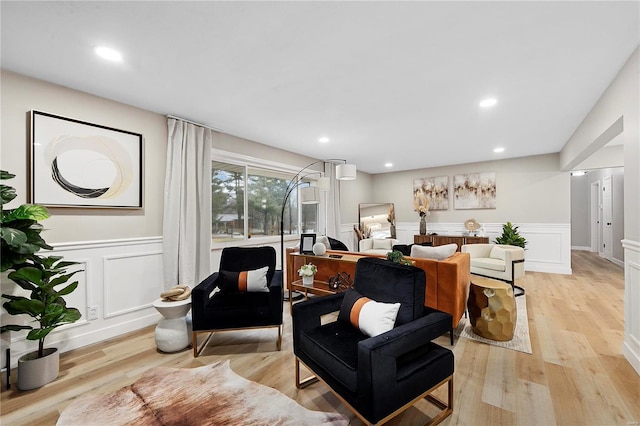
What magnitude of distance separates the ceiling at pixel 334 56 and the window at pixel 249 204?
2.80ft

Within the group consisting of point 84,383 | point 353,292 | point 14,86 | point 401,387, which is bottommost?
point 84,383

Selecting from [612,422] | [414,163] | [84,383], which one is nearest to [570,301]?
[612,422]

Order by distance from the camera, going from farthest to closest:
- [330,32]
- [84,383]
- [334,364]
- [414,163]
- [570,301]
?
[414,163], [570,301], [84,383], [330,32], [334,364]

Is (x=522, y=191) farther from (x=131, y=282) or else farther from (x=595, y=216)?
(x=131, y=282)

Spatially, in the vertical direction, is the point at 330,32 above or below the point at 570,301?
above

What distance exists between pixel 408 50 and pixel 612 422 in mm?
2645

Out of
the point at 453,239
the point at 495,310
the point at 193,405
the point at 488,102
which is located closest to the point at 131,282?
the point at 193,405

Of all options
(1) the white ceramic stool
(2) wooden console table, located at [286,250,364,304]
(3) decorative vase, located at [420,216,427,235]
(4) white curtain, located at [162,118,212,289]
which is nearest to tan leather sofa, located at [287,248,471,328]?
(2) wooden console table, located at [286,250,364,304]

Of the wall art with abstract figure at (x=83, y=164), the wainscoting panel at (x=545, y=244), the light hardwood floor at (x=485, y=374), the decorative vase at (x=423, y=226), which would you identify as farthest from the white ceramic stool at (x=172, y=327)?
the wainscoting panel at (x=545, y=244)

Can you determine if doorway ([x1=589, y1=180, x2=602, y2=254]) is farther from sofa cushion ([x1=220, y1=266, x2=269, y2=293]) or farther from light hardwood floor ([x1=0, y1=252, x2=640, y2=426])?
sofa cushion ([x1=220, y1=266, x2=269, y2=293])

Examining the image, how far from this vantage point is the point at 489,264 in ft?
13.3

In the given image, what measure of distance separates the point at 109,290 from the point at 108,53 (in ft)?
7.11

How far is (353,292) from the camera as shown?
2029 millimetres

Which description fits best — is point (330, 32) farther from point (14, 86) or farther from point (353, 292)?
point (14, 86)
